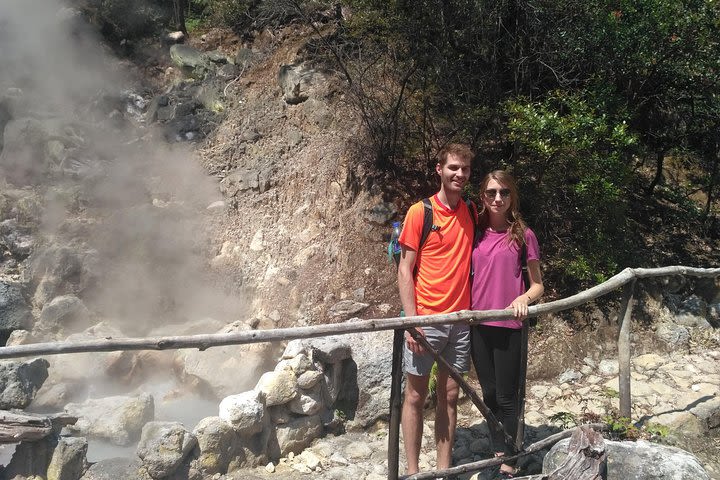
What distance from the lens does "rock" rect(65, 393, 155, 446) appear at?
432cm

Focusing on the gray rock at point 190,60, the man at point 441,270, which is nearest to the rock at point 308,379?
the man at point 441,270

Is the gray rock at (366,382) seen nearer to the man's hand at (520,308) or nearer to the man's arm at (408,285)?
the man's arm at (408,285)

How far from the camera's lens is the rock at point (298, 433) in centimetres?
401

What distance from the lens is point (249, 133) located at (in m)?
8.50

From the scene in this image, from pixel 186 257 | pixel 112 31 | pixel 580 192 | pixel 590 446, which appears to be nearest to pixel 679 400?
pixel 580 192

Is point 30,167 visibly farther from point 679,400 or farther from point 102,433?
point 679,400

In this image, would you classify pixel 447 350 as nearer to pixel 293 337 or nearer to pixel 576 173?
pixel 293 337

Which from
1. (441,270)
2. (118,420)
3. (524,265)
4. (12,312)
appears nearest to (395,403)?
(441,270)

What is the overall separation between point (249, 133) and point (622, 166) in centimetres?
517

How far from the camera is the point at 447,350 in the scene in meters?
2.99

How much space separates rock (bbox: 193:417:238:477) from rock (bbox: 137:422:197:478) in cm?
8

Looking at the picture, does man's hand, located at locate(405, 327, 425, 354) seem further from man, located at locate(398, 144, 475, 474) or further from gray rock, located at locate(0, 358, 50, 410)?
gray rock, located at locate(0, 358, 50, 410)

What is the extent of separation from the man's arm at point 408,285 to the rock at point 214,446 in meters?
1.50

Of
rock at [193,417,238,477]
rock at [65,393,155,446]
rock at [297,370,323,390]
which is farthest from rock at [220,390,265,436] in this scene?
rock at [65,393,155,446]
